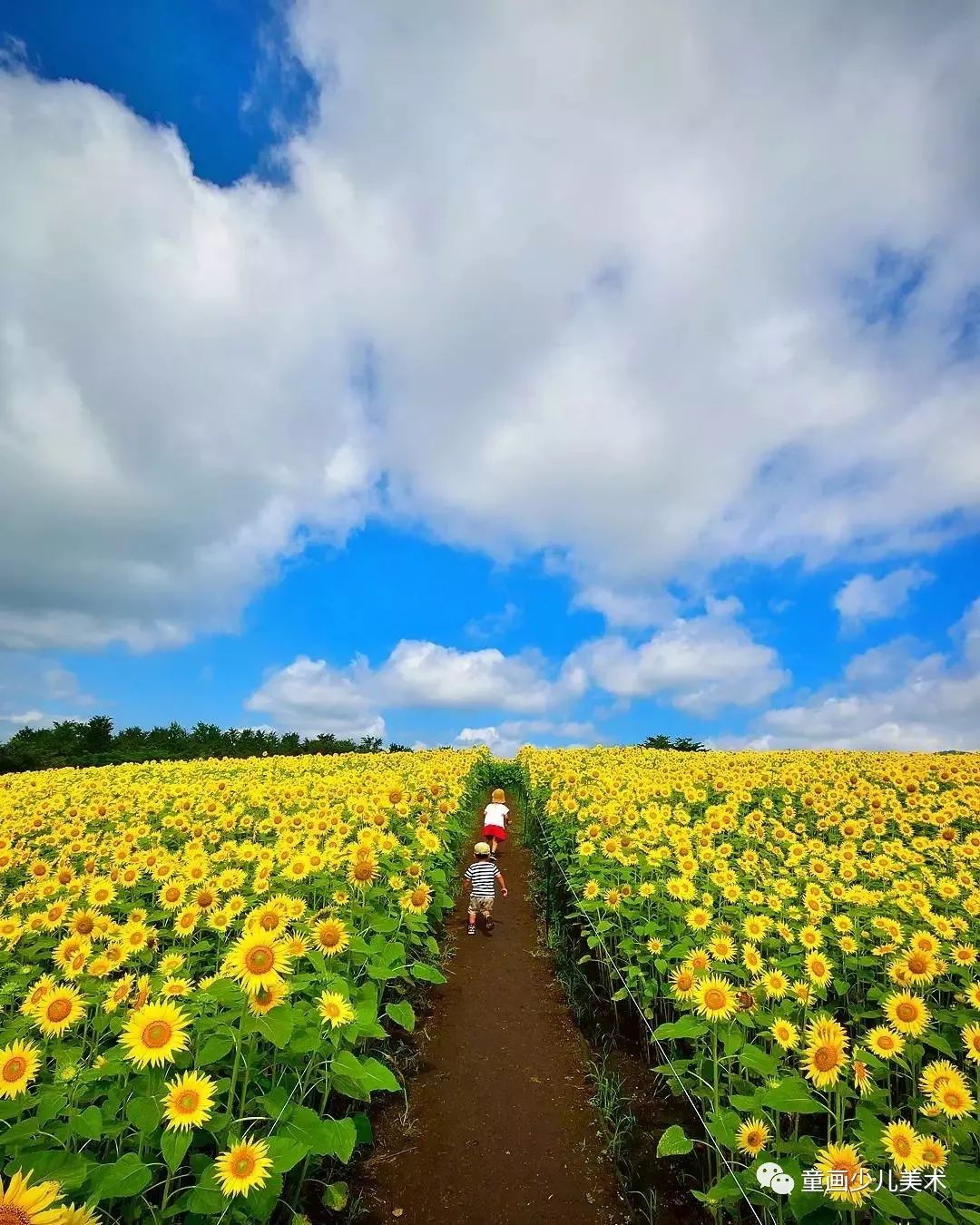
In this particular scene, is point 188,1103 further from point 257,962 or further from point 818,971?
point 818,971

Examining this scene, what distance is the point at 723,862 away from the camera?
7.85m

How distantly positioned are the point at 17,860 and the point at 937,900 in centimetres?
1174

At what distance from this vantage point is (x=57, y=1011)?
4.39m

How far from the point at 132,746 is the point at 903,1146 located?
42.8 metres

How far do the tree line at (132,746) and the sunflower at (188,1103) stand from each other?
35.6 metres

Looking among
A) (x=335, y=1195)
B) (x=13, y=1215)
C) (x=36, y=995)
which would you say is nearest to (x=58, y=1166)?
(x=13, y=1215)

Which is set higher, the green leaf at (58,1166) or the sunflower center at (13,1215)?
the sunflower center at (13,1215)

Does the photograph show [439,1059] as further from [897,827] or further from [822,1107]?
[897,827]

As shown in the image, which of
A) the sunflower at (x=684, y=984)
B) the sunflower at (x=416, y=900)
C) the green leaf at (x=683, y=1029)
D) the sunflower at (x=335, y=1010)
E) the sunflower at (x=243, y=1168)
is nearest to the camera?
the sunflower at (x=243, y=1168)

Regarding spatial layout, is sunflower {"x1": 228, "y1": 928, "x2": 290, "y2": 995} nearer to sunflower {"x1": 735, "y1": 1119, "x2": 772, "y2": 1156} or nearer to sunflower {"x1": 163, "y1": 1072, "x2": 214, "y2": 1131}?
sunflower {"x1": 163, "y1": 1072, "x2": 214, "y2": 1131}

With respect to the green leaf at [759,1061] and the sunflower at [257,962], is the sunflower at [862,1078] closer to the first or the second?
the green leaf at [759,1061]

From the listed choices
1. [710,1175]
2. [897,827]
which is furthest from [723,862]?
[897,827]

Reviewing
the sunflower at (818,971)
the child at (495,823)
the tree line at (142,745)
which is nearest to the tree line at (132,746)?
the tree line at (142,745)

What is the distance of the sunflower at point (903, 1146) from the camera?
343 cm
